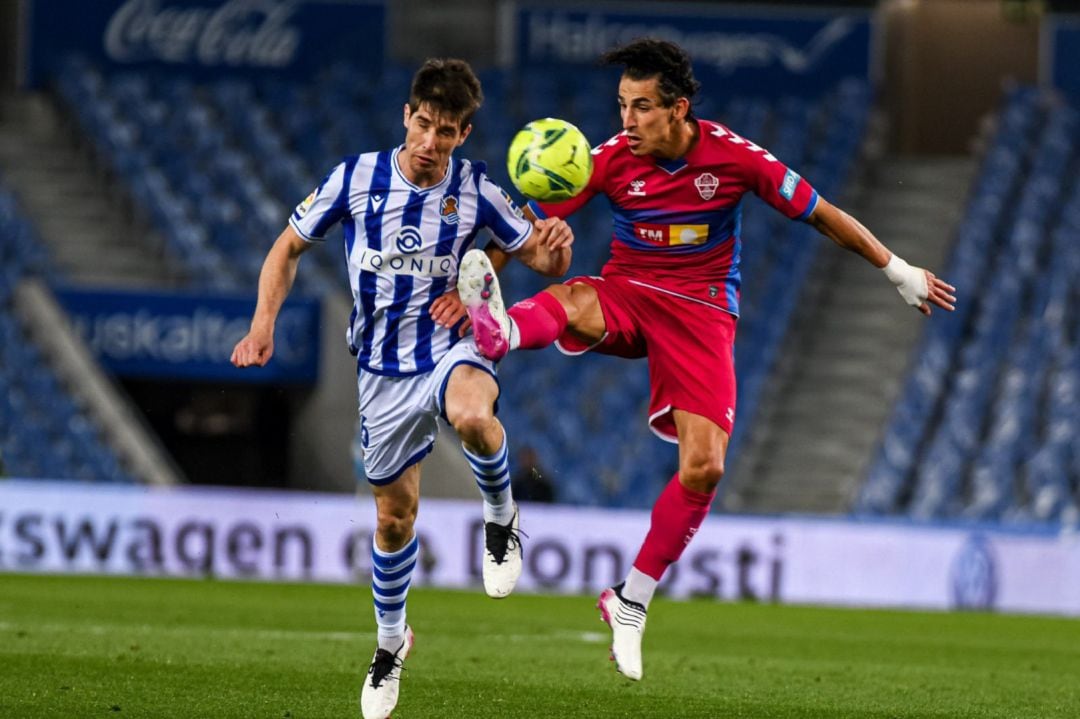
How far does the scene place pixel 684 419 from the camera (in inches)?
302

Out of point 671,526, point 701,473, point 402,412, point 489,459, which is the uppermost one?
point 402,412

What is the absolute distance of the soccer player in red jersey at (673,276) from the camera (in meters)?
7.46

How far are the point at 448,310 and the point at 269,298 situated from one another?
0.67 meters

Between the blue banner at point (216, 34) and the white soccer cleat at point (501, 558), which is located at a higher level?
the white soccer cleat at point (501, 558)

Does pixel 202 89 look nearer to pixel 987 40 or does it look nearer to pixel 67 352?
pixel 67 352

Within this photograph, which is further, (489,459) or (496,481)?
(496,481)

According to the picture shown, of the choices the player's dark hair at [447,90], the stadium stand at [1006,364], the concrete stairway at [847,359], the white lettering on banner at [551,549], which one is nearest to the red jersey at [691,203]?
the player's dark hair at [447,90]

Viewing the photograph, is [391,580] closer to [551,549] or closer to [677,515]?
[677,515]

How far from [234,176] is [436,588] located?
6393 mm

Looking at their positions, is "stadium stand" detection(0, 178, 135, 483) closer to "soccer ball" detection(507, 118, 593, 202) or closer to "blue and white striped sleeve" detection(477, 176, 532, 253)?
"blue and white striped sleeve" detection(477, 176, 532, 253)

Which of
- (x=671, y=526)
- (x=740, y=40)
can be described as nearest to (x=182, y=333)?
(x=740, y=40)

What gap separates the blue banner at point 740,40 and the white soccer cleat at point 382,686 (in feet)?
50.4

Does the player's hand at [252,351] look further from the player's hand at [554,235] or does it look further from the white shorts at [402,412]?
the player's hand at [554,235]

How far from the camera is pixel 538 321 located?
734cm
